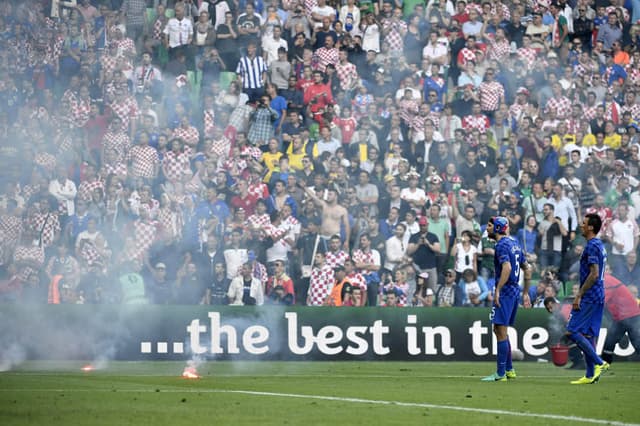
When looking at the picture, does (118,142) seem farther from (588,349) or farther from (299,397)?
(299,397)

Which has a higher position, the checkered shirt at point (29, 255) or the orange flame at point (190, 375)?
the checkered shirt at point (29, 255)

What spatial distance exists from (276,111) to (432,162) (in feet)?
9.89

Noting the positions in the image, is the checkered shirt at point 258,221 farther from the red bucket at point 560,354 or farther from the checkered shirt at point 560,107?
the checkered shirt at point 560,107

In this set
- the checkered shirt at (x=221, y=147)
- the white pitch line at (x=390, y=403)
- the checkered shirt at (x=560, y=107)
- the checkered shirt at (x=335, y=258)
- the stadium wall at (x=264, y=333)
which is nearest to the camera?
the white pitch line at (x=390, y=403)

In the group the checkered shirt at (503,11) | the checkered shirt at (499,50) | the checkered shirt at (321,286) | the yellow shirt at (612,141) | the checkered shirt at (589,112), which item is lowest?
the checkered shirt at (321,286)

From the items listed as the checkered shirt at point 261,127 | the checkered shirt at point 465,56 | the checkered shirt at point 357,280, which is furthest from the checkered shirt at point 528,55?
the checkered shirt at point 357,280

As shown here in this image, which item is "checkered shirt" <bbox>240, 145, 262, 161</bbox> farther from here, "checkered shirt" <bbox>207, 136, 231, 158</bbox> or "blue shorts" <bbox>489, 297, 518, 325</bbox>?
"blue shorts" <bbox>489, 297, 518, 325</bbox>

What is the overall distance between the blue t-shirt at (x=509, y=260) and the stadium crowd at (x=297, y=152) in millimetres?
6548

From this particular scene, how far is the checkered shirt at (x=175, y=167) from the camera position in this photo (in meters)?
20.6

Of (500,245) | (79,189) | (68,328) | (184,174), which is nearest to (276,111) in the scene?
A: (184,174)

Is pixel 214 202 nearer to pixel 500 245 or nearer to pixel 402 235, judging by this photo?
pixel 402 235

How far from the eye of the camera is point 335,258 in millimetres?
19922

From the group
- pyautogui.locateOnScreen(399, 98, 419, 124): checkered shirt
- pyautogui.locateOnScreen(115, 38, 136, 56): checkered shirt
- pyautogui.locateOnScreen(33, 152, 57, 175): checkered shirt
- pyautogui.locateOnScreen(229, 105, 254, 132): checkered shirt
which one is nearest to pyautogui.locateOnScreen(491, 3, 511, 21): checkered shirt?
pyautogui.locateOnScreen(399, 98, 419, 124): checkered shirt

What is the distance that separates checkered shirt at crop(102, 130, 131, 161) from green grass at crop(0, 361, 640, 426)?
5137mm
